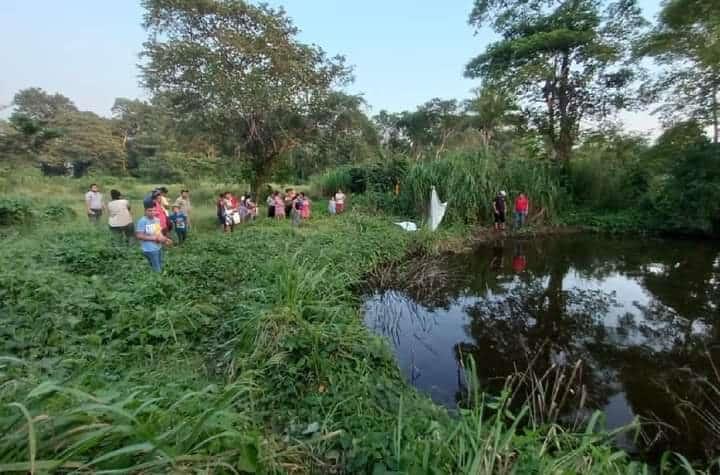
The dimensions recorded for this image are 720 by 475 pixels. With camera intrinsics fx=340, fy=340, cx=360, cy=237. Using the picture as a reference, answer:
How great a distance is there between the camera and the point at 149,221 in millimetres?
4586

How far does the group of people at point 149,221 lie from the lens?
457 cm

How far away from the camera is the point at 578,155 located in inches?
573

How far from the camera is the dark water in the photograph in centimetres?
305

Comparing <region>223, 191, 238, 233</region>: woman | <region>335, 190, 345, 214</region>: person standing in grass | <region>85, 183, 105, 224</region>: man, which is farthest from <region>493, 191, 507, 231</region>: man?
<region>85, 183, 105, 224</region>: man

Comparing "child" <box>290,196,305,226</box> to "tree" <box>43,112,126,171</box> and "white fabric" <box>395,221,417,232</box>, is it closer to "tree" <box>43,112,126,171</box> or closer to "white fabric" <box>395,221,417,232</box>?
"white fabric" <box>395,221,417,232</box>

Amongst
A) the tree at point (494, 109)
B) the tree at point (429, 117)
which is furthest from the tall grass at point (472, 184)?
the tree at point (429, 117)

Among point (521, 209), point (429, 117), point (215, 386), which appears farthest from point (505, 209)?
point (429, 117)

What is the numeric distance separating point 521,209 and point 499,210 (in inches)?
33.6

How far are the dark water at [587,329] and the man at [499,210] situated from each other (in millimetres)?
2885

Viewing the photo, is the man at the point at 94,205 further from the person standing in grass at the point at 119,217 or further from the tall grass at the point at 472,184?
the tall grass at the point at 472,184

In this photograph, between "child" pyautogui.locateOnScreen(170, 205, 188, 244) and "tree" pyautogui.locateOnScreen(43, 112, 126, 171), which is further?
"tree" pyautogui.locateOnScreen(43, 112, 126, 171)

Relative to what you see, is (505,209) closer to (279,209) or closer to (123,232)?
(279,209)

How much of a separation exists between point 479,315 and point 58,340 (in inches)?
186

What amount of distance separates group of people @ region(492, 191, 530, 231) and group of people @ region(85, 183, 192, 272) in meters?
8.58
